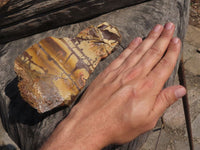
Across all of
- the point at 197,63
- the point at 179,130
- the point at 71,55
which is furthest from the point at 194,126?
the point at 71,55

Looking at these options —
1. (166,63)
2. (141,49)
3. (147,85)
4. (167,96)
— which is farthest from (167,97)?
(141,49)

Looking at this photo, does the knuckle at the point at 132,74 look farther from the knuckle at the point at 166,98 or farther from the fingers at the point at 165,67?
the knuckle at the point at 166,98

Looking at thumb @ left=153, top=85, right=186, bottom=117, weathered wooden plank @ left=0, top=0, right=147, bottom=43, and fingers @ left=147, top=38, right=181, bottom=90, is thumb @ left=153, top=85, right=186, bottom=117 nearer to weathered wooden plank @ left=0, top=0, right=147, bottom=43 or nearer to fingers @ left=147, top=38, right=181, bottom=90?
fingers @ left=147, top=38, right=181, bottom=90

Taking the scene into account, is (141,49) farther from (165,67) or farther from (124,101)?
(124,101)

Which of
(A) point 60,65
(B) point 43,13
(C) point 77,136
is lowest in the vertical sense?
(C) point 77,136

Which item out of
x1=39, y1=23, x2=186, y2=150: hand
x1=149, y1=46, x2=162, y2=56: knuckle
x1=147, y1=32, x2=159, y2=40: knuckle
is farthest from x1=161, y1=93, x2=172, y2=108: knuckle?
x1=147, y1=32, x2=159, y2=40: knuckle

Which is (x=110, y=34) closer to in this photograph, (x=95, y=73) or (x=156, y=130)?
(x=95, y=73)
